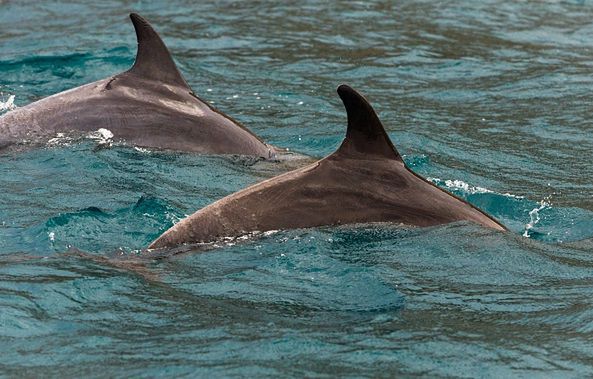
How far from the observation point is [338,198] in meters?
8.60

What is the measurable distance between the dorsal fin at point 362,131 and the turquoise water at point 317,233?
0.56 metres

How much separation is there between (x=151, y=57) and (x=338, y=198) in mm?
3965

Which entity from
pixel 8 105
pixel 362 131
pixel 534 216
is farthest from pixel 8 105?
pixel 362 131

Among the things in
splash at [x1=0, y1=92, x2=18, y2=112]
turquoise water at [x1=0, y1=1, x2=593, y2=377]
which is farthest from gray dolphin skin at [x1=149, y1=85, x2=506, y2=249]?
splash at [x1=0, y1=92, x2=18, y2=112]

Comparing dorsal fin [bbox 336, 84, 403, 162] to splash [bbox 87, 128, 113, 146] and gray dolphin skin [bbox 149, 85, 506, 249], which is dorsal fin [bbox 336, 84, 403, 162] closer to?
gray dolphin skin [bbox 149, 85, 506, 249]

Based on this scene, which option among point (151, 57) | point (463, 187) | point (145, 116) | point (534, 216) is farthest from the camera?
point (145, 116)

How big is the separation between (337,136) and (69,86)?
4638 millimetres

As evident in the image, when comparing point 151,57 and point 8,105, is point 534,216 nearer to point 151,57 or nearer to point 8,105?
point 151,57

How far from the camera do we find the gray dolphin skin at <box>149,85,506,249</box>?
27.6 feet

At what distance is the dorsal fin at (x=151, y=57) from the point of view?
11.8m

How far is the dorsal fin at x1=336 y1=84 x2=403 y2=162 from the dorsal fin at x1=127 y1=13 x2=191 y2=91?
3850 millimetres

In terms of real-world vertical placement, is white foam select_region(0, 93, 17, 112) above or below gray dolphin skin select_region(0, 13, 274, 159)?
below

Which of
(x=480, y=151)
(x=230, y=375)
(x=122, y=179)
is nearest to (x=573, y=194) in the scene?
(x=480, y=151)

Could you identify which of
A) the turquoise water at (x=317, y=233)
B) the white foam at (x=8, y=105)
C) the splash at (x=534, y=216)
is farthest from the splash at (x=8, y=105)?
the splash at (x=534, y=216)
